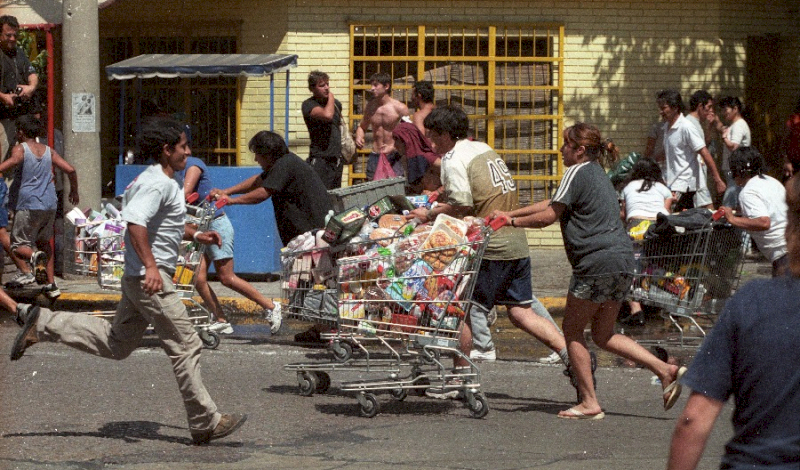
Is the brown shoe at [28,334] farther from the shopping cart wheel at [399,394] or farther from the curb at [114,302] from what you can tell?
the curb at [114,302]

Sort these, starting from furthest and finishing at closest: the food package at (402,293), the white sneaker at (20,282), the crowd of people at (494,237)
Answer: the white sneaker at (20,282)
the food package at (402,293)
the crowd of people at (494,237)

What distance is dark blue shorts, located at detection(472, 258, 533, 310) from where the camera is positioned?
792 centimetres

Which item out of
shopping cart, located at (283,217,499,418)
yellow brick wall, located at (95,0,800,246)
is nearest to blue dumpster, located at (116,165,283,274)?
yellow brick wall, located at (95,0,800,246)

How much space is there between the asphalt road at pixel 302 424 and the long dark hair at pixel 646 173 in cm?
216

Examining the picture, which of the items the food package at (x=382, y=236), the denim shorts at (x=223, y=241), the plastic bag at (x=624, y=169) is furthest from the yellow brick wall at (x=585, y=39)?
the food package at (x=382, y=236)

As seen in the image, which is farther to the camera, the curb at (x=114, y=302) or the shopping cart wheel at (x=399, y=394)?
the curb at (x=114, y=302)

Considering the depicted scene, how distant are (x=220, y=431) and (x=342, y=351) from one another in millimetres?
1470

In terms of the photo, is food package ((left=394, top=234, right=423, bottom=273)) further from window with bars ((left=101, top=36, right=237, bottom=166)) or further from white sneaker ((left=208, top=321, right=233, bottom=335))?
window with bars ((left=101, top=36, right=237, bottom=166))

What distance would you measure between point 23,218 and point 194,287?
3.59 meters

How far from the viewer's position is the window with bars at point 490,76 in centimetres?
1570

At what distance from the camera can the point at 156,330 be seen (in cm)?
662

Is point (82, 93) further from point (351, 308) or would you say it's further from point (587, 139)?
point (587, 139)

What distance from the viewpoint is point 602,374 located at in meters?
8.82

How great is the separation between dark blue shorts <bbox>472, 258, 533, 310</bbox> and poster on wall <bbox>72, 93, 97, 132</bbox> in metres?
6.63
